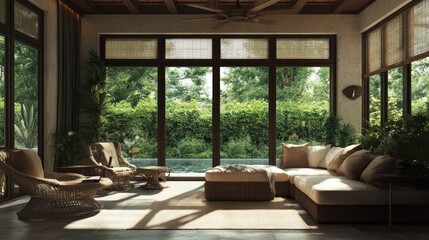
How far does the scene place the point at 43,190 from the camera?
5918 mm

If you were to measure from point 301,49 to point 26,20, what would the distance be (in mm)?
5466

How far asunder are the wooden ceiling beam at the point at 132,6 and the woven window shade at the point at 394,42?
4786mm

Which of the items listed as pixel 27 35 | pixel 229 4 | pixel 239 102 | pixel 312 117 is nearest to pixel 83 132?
pixel 27 35

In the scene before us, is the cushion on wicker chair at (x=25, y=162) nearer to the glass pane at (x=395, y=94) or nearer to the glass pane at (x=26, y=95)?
the glass pane at (x=26, y=95)

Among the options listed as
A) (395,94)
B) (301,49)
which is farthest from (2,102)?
(395,94)

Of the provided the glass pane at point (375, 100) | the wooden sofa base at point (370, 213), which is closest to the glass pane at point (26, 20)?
the wooden sofa base at point (370, 213)

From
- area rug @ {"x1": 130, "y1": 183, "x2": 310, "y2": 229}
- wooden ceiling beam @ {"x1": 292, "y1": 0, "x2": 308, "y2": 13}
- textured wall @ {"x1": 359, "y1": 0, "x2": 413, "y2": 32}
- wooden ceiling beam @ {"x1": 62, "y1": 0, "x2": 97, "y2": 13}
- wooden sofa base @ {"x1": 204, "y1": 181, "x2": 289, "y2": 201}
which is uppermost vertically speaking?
wooden ceiling beam @ {"x1": 62, "y1": 0, "x2": 97, "y2": 13}

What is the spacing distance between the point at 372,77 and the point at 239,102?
274 cm

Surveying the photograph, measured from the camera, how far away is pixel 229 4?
9.88 metres

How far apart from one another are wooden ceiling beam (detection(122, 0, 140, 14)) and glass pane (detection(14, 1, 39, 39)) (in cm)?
169

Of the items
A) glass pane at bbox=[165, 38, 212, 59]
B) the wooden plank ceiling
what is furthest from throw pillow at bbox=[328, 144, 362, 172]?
glass pane at bbox=[165, 38, 212, 59]

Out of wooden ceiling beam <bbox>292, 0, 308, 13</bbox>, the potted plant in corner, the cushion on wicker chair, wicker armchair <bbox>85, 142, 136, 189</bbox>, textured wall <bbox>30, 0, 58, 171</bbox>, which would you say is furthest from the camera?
wooden ceiling beam <bbox>292, 0, 308, 13</bbox>

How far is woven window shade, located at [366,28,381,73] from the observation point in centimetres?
922

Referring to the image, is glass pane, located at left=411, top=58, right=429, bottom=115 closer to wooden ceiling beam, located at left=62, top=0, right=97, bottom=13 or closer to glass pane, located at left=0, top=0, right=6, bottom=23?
wooden ceiling beam, located at left=62, top=0, right=97, bottom=13
